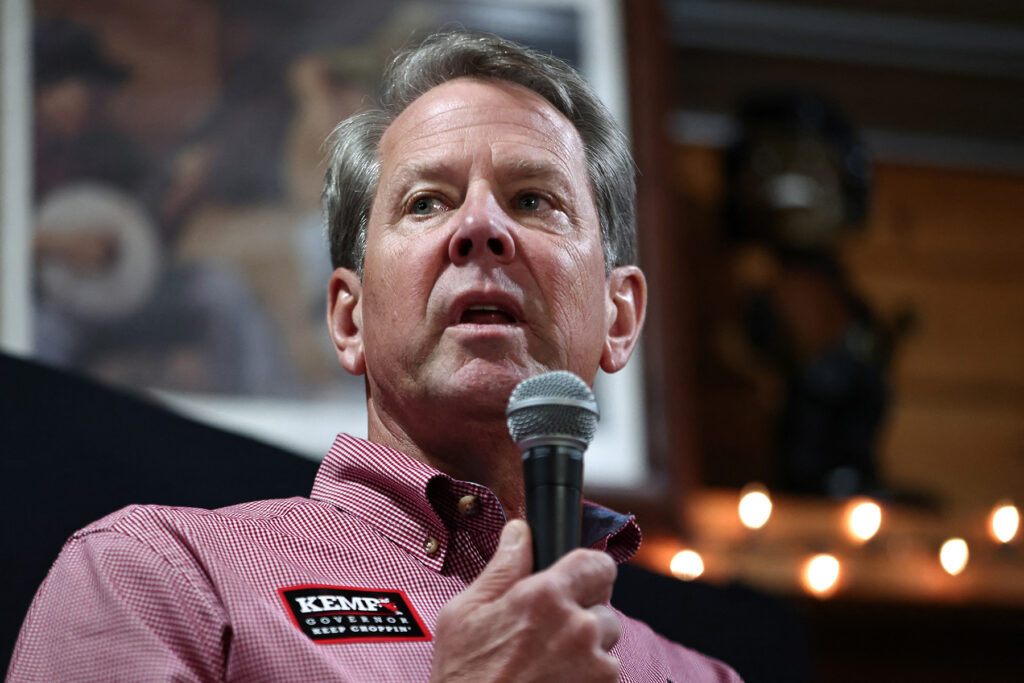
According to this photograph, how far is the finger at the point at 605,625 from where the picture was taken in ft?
2.65

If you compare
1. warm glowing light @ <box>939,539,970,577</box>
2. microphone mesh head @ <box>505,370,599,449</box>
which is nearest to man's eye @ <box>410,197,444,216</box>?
microphone mesh head @ <box>505,370,599,449</box>

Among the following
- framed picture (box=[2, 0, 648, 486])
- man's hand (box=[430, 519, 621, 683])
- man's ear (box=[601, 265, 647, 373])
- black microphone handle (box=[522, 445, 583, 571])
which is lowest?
man's hand (box=[430, 519, 621, 683])

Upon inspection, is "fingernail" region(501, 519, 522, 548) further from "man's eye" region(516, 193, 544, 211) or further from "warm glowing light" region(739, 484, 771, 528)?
"warm glowing light" region(739, 484, 771, 528)

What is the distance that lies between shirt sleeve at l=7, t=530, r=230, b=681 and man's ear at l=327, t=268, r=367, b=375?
1.22 ft

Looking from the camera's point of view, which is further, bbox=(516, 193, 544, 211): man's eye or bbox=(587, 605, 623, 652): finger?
bbox=(516, 193, 544, 211): man's eye

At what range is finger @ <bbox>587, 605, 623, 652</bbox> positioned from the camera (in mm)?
809

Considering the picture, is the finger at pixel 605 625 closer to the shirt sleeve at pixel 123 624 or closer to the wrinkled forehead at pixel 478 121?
the shirt sleeve at pixel 123 624

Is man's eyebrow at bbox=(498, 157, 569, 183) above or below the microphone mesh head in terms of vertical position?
above

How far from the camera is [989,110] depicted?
3.68 meters

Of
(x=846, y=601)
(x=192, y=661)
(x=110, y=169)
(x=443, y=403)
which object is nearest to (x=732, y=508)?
(x=846, y=601)

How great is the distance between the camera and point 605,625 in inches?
32.1

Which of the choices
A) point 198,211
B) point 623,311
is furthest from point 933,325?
point 623,311

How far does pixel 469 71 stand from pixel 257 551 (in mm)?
551

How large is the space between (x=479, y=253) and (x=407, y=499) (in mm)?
214
